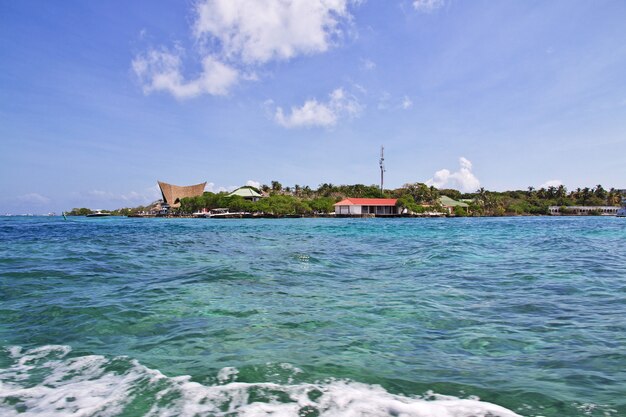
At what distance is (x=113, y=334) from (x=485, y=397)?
3.74 m

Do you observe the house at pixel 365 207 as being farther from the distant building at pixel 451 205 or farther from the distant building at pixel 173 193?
the distant building at pixel 173 193

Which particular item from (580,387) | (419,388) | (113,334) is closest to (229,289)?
(113,334)

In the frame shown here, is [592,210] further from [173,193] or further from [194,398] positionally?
[194,398]

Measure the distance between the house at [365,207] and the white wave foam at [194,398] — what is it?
7424cm

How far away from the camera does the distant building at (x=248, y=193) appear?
310 ft

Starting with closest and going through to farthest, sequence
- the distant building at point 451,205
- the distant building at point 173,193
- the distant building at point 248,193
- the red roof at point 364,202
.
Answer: the red roof at point 364,202, the distant building at point 451,205, the distant building at point 248,193, the distant building at point 173,193

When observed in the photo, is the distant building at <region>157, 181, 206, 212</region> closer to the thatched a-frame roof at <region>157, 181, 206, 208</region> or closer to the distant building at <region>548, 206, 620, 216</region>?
the thatched a-frame roof at <region>157, 181, 206, 208</region>

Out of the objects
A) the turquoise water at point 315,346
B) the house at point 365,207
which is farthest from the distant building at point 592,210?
the turquoise water at point 315,346

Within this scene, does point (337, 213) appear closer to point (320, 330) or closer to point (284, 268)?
point (284, 268)

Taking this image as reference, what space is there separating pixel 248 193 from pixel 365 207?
32.2 metres

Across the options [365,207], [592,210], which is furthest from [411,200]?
[592,210]

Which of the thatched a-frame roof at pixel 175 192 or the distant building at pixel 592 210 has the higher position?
the thatched a-frame roof at pixel 175 192

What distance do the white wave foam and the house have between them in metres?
74.2

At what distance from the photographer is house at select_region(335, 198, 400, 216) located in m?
77.3
